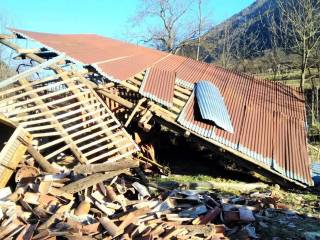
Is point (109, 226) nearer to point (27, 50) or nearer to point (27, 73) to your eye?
point (27, 73)

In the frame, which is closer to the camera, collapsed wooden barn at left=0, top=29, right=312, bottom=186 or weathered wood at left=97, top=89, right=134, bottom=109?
collapsed wooden barn at left=0, top=29, right=312, bottom=186

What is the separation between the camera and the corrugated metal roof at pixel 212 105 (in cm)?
1163

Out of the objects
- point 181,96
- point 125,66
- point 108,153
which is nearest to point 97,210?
point 108,153

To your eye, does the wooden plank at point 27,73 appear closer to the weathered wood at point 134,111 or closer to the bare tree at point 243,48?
the weathered wood at point 134,111

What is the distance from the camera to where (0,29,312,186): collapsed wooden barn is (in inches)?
446

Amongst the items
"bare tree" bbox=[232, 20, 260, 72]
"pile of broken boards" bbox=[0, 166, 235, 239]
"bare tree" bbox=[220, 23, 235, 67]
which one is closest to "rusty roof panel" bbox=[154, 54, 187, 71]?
"pile of broken boards" bbox=[0, 166, 235, 239]

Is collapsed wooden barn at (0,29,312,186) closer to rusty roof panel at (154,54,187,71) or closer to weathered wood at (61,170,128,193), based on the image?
rusty roof panel at (154,54,187,71)

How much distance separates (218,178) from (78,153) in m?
3.96

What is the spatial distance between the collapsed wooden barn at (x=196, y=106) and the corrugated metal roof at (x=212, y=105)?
0.05 meters

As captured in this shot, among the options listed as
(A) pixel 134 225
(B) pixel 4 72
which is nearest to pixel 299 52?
(A) pixel 134 225

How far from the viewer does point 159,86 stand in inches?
477

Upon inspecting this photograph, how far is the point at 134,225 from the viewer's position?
693cm

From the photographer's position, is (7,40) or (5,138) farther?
(7,40)

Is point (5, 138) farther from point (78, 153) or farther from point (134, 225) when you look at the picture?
point (134, 225)
